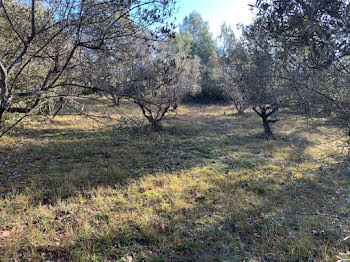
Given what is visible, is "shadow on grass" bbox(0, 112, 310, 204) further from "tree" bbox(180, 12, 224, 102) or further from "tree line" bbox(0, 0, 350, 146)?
"tree" bbox(180, 12, 224, 102)

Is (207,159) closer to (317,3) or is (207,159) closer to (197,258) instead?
(197,258)

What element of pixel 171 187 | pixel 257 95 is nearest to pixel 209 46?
pixel 257 95

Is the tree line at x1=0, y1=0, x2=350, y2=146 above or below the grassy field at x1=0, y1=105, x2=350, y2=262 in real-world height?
above

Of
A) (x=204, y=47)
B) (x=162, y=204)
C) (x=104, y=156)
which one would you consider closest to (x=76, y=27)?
(x=162, y=204)

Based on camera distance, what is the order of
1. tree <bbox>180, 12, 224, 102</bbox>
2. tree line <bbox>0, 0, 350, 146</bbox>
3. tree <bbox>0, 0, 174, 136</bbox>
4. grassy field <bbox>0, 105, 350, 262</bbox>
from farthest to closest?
tree <bbox>180, 12, 224, 102</bbox>
tree <bbox>0, 0, 174, 136</bbox>
grassy field <bbox>0, 105, 350, 262</bbox>
tree line <bbox>0, 0, 350, 146</bbox>

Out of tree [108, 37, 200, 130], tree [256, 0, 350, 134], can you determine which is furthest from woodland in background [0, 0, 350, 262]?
tree [108, 37, 200, 130]

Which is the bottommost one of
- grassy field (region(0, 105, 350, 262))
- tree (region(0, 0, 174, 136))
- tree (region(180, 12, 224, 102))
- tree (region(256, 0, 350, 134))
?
grassy field (region(0, 105, 350, 262))

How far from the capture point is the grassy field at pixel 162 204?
136 inches

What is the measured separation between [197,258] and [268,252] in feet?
3.81

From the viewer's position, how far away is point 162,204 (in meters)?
4.84

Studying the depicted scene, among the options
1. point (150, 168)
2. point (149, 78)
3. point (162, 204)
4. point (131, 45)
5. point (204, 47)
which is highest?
point (204, 47)

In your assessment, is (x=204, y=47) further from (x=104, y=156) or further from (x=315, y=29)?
(x=315, y=29)

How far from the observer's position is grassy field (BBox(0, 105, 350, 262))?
3461mm

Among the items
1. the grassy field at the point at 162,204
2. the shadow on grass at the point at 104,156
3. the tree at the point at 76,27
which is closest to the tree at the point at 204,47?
the shadow on grass at the point at 104,156
